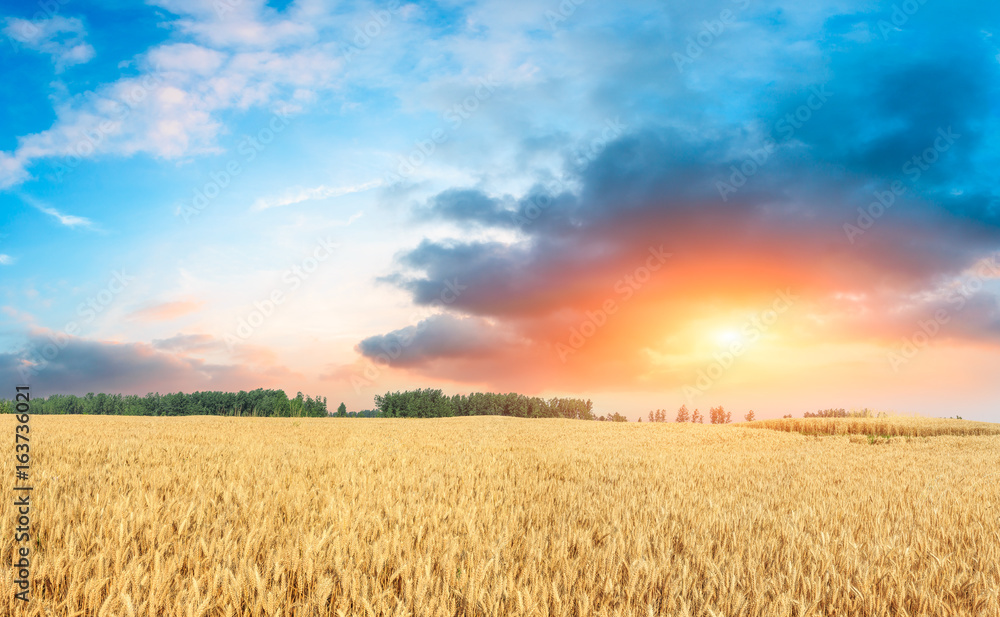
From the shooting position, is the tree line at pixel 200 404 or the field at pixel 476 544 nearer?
the field at pixel 476 544

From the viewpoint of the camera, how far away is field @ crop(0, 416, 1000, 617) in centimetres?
317

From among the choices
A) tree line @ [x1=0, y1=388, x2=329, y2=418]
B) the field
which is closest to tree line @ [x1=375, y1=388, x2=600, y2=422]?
tree line @ [x1=0, y1=388, x2=329, y2=418]

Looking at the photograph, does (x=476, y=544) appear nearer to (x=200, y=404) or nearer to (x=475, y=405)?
(x=475, y=405)

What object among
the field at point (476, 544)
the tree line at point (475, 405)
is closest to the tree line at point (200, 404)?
the tree line at point (475, 405)

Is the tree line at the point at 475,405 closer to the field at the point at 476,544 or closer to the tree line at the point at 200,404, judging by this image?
the tree line at the point at 200,404

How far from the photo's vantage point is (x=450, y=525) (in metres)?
4.97

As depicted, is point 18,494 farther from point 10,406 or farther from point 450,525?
point 10,406

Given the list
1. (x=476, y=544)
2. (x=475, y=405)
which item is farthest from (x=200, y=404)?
(x=476, y=544)

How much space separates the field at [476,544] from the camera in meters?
3.17

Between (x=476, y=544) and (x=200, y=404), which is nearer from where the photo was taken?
(x=476, y=544)

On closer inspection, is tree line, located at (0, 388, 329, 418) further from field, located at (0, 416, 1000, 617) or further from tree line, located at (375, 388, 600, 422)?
field, located at (0, 416, 1000, 617)

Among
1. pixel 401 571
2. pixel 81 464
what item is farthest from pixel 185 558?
pixel 81 464

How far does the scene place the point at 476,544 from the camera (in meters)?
4.27

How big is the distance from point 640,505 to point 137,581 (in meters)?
5.18
